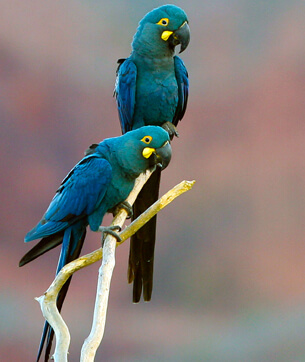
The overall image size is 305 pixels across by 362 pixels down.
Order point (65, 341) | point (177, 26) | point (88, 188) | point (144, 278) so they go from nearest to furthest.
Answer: point (65, 341)
point (88, 188)
point (177, 26)
point (144, 278)

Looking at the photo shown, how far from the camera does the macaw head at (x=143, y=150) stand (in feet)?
6.24

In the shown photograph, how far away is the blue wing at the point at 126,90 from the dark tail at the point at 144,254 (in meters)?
0.29

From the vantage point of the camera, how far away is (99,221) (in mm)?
1972

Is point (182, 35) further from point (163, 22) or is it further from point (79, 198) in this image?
point (79, 198)

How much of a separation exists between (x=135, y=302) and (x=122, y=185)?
685 millimetres

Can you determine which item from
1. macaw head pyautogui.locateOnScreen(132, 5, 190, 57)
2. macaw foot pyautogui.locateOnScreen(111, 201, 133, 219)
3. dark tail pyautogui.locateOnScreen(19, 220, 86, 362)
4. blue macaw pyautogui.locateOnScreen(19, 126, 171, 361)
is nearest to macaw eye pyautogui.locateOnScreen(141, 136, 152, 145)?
blue macaw pyautogui.locateOnScreen(19, 126, 171, 361)

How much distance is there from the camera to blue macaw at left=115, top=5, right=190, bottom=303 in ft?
7.22

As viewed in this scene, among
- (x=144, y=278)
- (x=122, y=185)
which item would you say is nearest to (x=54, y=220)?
(x=122, y=185)

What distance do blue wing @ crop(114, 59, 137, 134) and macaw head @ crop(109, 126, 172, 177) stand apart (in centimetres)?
36

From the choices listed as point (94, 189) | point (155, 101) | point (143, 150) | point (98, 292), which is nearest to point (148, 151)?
point (143, 150)

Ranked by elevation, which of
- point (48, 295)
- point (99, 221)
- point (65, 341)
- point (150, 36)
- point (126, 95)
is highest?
point (150, 36)

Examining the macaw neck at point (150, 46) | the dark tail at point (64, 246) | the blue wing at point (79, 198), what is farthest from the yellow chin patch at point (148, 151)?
the macaw neck at point (150, 46)

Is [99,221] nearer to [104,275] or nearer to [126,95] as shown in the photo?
[104,275]

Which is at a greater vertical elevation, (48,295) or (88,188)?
(88,188)
